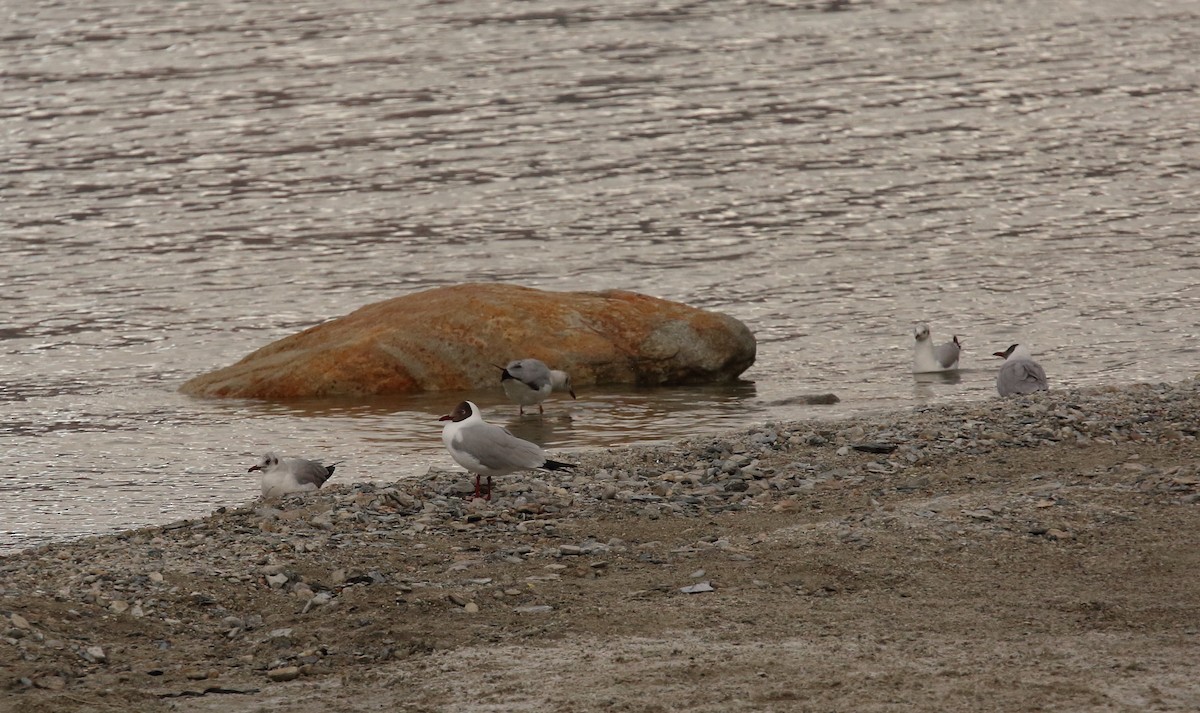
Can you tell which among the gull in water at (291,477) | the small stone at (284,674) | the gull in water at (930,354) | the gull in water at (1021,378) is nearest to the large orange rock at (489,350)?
the gull in water at (930,354)

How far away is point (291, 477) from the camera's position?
1148 cm

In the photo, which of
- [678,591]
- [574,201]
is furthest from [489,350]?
[574,201]

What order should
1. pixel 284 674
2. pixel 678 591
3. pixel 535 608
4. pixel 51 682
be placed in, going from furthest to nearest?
pixel 678 591 < pixel 535 608 < pixel 284 674 < pixel 51 682

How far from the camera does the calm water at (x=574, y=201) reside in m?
15.5

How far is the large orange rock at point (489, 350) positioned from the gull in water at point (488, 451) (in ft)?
18.1

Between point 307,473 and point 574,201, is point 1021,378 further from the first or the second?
point 574,201

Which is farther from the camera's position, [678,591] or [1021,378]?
[1021,378]

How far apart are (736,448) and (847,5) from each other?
1256 inches

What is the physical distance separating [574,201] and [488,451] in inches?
571

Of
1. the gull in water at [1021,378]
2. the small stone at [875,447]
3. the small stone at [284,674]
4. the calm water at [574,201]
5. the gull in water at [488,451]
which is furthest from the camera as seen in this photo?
the calm water at [574,201]

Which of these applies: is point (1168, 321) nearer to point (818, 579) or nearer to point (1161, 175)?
point (1161, 175)

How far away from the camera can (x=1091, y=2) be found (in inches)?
1626

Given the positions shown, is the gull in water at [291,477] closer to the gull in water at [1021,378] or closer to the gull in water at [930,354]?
the gull in water at [1021,378]

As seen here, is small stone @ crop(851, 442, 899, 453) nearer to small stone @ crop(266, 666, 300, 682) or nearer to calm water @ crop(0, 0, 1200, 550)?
calm water @ crop(0, 0, 1200, 550)
